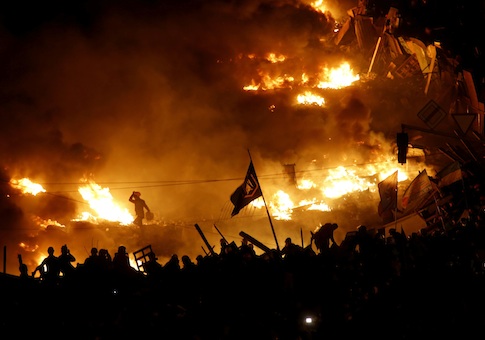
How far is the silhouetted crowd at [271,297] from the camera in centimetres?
752

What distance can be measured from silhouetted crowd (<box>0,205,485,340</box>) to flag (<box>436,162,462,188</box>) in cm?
701

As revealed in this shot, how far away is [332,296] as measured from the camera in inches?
317

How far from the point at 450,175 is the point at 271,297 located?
417 inches

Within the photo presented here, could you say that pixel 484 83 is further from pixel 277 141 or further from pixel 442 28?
pixel 277 141

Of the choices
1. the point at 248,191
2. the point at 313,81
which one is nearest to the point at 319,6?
the point at 313,81

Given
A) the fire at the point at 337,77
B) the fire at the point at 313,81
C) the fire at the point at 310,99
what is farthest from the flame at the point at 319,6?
the fire at the point at 310,99

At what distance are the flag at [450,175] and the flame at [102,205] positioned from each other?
1677 centimetres

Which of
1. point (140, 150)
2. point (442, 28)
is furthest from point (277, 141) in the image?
point (442, 28)

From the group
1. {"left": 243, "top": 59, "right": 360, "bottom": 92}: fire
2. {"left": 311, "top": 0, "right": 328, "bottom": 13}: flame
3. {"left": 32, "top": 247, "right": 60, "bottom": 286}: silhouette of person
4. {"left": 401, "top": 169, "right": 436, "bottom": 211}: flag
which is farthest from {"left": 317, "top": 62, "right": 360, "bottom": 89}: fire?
{"left": 32, "top": 247, "right": 60, "bottom": 286}: silhouette of person

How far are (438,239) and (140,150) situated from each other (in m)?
26.6

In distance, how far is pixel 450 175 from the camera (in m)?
16.0

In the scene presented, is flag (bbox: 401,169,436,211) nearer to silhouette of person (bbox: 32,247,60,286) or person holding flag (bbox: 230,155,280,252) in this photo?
person holding flag (bbox: 230,155,280,252)

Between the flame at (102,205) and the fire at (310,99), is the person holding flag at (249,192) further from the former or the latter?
the fire at (310,99)

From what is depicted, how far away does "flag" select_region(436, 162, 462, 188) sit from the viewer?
613 inches
